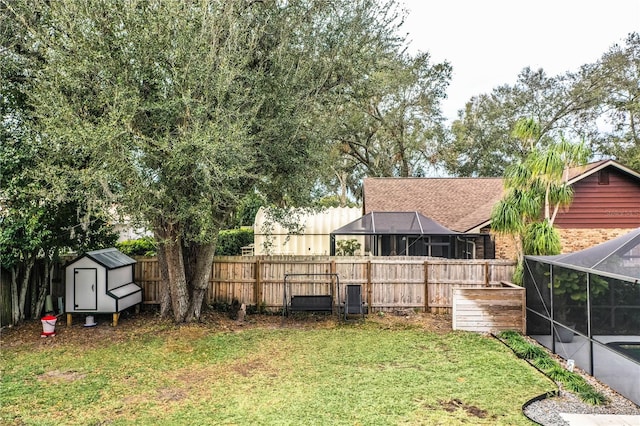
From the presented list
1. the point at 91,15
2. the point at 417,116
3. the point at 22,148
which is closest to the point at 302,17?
the point at 91,15

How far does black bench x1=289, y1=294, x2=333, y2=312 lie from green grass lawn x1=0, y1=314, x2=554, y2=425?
0.92 metres

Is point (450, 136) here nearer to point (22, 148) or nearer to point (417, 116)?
point (417, 116)

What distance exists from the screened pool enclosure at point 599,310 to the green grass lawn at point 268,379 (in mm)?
850

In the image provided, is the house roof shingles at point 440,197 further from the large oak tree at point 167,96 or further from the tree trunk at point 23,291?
the tree trunk at point 23,291

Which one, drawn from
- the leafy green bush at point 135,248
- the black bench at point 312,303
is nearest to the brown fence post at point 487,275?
the black bench at point 312,303

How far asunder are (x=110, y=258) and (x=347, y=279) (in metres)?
5.42

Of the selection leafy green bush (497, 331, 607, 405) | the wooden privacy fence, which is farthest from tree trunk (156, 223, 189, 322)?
leafy green bush (497, 331, 607, 405)

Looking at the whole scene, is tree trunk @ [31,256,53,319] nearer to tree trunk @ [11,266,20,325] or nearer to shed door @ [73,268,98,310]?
tree trunk @ [11,266,20,325]

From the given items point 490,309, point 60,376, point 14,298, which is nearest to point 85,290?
point 14,298

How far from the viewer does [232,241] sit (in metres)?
18.6

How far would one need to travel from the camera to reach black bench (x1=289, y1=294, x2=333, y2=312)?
9.24 m

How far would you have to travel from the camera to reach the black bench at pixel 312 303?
30.3ft

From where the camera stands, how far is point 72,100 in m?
7.01

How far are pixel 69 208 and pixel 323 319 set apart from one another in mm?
5949
